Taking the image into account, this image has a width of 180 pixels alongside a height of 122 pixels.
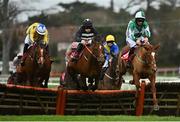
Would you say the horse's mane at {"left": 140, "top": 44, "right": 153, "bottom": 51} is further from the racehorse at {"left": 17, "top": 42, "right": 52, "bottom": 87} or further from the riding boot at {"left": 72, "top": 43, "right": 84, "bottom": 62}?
the racehorse at {"left": 17, "top": 42, "right": 52, "bottom": 87}

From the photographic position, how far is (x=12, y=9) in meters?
57.9

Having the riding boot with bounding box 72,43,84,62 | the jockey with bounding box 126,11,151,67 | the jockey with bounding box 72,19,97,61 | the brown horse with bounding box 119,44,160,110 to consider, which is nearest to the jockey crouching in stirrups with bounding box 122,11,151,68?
the jockey with bounding box 126,11,151,67

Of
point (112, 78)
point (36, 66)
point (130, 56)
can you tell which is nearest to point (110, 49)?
point (112, 78)

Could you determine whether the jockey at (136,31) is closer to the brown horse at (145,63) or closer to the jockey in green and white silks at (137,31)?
the jockey in green and white silks at (137,31)

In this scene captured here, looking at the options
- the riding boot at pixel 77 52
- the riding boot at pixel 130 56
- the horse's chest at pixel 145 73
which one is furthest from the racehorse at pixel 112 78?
the horse's chest at pixel 145 73

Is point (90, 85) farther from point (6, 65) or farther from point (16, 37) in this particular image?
point (16, 37)

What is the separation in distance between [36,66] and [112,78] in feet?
10.6

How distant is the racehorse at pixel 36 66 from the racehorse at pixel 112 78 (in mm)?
2431

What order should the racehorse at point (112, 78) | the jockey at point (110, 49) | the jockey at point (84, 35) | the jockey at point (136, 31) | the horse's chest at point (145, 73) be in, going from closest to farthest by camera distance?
1. the horse's chest at point (145, 73)
2. the jockey at point (84, 35)
3. the jockey at point (136, 31)
4. the racehorse at point (112, 78)
5. the jockey at point (110, 49)

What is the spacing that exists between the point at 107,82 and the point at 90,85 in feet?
9.95

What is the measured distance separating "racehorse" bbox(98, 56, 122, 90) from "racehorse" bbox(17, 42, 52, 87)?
2.43 metres

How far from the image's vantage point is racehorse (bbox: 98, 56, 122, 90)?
23.2 meters

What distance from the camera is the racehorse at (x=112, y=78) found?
23.2 meters

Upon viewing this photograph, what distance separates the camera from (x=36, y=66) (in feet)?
70.4
